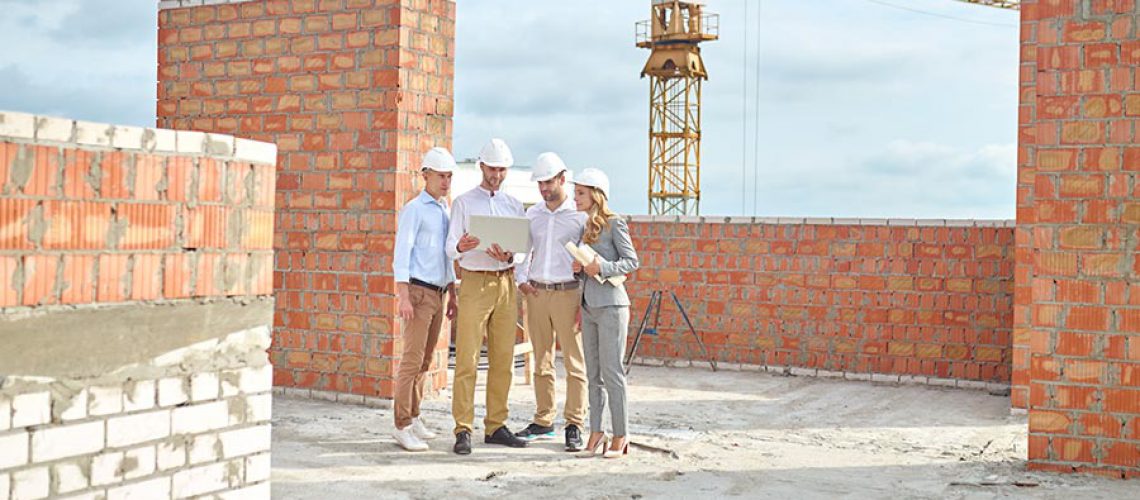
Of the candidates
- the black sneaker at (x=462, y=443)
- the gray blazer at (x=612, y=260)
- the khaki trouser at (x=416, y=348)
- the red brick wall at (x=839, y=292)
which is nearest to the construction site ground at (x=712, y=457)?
the black sneaker at (x=462, y=443)

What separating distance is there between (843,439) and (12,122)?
547 cm

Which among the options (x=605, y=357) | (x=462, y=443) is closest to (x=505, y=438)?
(x=462, y=443)

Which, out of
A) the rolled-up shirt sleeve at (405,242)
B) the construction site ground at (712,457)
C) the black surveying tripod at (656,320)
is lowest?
the construction site ground at (712,457)

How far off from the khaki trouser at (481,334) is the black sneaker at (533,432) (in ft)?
0.92

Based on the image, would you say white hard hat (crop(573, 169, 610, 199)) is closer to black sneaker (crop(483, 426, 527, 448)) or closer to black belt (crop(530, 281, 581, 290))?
black belt (crop(530, 281, 581, 290))

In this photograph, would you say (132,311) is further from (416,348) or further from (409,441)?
(409,441)

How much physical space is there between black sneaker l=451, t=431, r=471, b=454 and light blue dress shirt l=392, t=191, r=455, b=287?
84 centimetres

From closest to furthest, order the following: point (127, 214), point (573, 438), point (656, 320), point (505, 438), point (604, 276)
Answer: point (127, 214), point (604, 276), point (573, 438), point (505, 438), point (656, 320)

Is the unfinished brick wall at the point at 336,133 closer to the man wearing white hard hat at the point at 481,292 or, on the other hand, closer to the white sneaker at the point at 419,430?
the white sneaker at the point at 419,430

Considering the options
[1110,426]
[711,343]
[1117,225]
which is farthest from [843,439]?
[711,343]

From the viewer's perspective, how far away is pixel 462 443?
6.47m

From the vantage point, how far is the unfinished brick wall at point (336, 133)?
8.02m

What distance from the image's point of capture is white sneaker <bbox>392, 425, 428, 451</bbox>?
6559mm

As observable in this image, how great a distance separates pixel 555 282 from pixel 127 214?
2935mm
